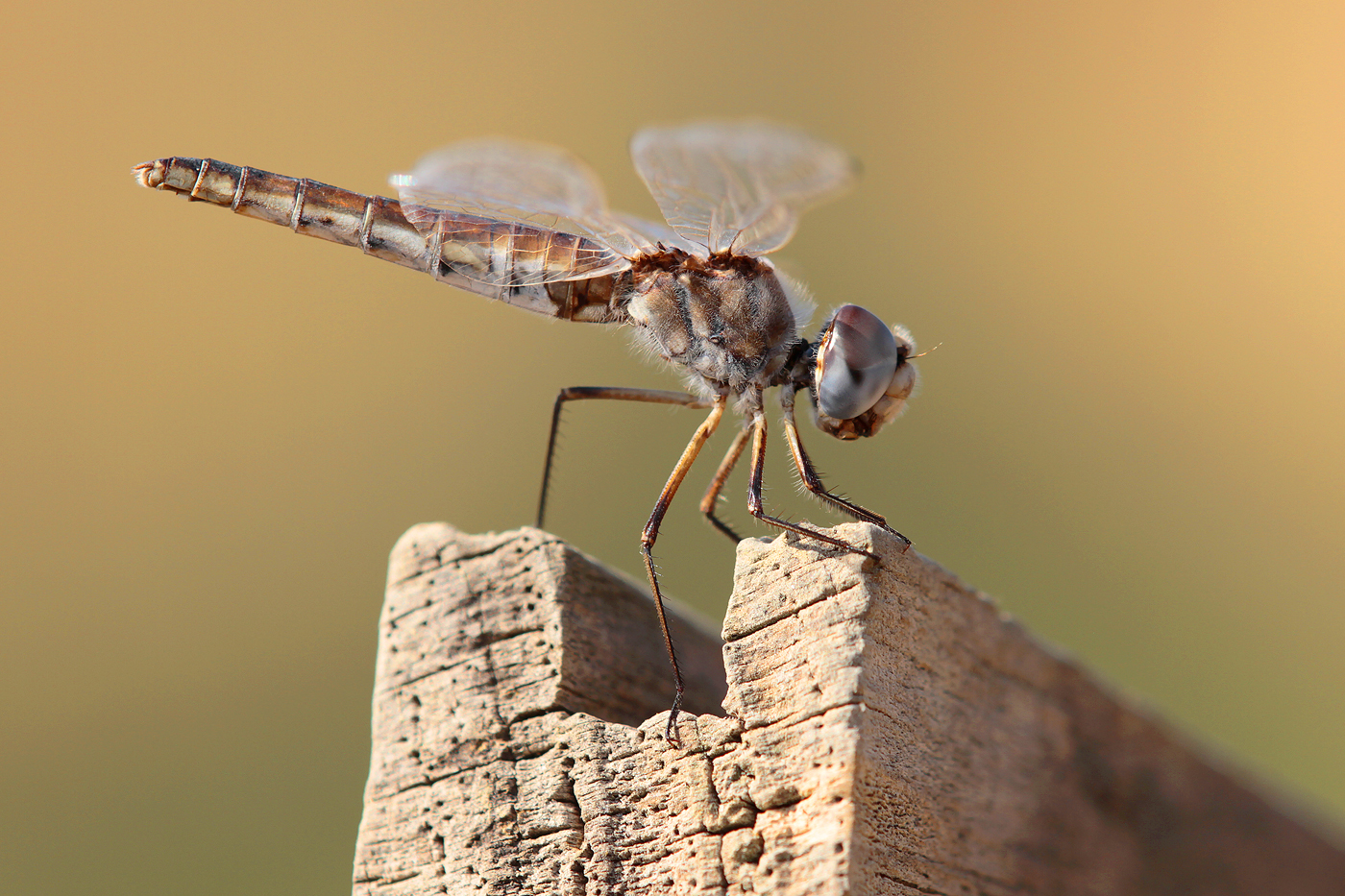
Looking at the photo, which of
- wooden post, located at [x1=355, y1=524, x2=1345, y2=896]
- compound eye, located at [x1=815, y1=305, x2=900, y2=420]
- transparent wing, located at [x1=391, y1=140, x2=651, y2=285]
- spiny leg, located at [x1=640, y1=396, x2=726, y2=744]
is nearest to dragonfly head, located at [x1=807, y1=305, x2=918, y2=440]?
compound eye, located at [x1=815, y1=305, x2=900, y2=420]

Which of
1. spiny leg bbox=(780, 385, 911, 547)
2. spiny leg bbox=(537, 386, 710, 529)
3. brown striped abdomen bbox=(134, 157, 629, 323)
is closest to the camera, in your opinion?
spiny leg bbox=(780, 385, 911, 547)

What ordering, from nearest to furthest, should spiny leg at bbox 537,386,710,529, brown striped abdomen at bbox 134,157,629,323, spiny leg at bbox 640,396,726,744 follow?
spiny leg at bbox 640,396,726,744 < brown striped abdomen at bbox 134,157,629,323 < spiny leg at bbox 537,386,710,529

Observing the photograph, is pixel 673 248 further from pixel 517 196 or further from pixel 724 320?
pixel 517 196

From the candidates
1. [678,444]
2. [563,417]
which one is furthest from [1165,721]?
[678,444]

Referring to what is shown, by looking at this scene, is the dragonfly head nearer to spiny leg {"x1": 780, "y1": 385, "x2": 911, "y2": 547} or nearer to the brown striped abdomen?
spiny leg {"x1": 780, "y1": 385, "x2": 911, "y2": 547}

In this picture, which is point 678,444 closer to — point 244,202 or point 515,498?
point 515,498

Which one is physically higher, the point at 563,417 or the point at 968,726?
the point at 563,417

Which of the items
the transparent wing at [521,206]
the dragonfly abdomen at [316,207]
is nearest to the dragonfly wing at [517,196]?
the transparent wing at [521,206]
